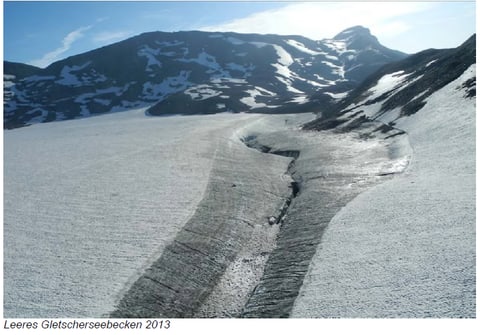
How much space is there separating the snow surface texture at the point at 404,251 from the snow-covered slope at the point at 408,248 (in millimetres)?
38

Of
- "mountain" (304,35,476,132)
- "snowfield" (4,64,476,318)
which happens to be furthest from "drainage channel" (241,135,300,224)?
"mountain" (304,35,476,132)

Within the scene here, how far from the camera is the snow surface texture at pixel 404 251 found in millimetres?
16984

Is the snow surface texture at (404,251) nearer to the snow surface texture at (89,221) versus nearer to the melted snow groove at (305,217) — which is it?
the melted snow groove at (305,217)

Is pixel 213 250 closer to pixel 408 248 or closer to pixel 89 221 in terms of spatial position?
pixel 89 221

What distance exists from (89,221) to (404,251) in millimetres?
20216

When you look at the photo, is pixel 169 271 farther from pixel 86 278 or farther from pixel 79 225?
pixel 79 225

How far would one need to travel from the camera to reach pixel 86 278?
20984 mm

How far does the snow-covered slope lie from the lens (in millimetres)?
17031

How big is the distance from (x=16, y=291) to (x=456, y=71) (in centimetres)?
6117

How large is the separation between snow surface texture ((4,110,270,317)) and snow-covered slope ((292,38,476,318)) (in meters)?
9.79

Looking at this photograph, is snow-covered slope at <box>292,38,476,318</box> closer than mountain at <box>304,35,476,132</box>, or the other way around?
snow-covered slope at <box>292,38,476,318</box>

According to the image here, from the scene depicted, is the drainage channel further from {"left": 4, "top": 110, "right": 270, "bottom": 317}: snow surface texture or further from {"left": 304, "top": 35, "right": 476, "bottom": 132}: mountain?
{"left": 304, "top": 35, "right": 476, "bottom": 132}: mountain

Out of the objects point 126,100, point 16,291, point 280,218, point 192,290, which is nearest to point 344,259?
point 192,290

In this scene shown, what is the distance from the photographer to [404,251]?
20609 mm
